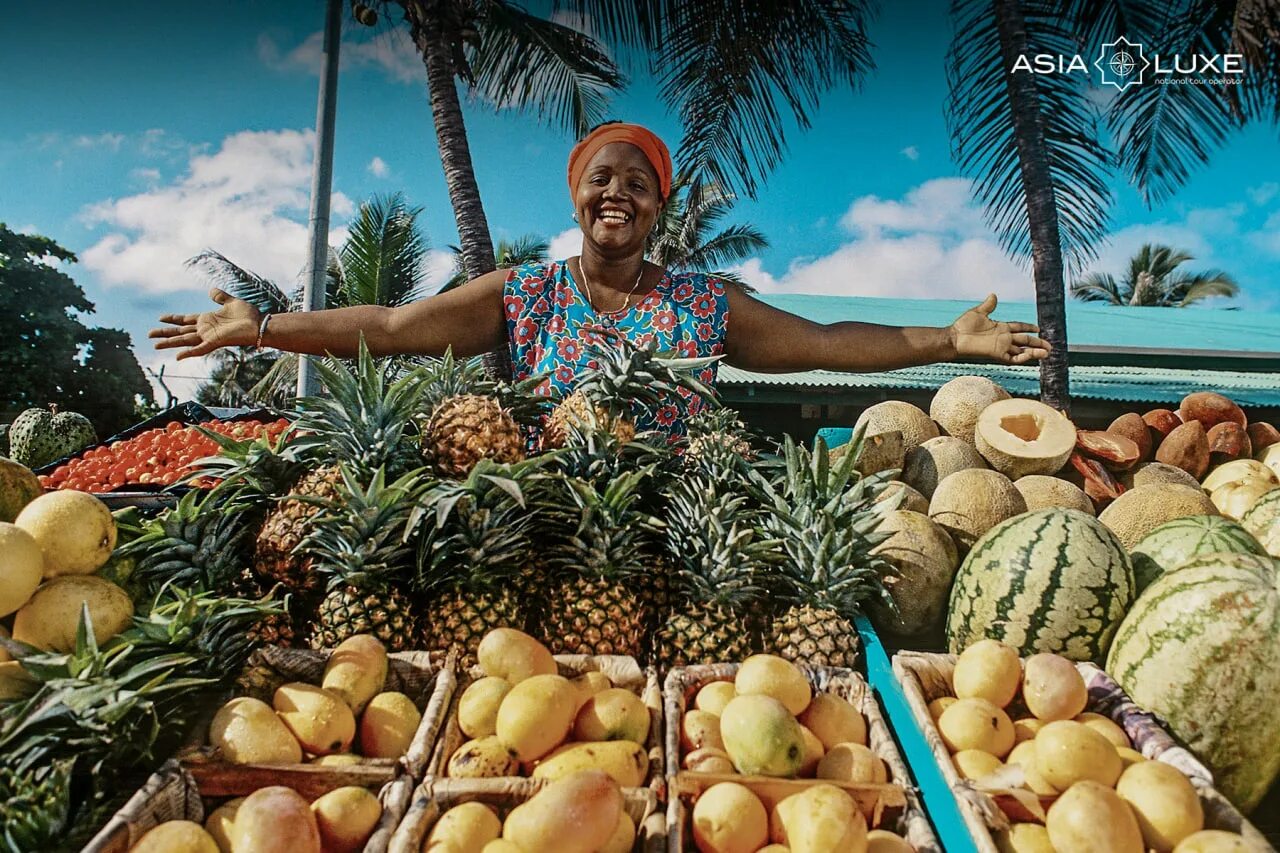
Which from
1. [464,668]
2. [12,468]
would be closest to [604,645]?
[464,668]

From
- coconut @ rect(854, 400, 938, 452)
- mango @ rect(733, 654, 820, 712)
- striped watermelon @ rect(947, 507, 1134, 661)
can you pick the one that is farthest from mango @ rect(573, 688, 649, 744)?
coconut @ rect(854, 400, 938, 452)

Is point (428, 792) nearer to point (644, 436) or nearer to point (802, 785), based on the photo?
point (802, 785)

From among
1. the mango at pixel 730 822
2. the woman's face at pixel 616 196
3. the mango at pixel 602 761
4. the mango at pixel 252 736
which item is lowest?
the mango at pixel 730 822

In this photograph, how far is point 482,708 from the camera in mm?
2014

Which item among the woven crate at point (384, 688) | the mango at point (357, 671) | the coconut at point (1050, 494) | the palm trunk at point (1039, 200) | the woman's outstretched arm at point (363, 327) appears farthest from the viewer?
the palm trunk at point (1039, 200)

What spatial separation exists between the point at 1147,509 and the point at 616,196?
301cm

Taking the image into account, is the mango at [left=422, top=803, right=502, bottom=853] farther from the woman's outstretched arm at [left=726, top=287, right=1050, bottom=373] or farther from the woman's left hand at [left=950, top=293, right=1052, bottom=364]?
the woman's left hand at [left=950, top=293, right=1052, bottom=364]

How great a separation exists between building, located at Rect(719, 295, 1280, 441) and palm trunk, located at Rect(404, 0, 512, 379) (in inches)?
169

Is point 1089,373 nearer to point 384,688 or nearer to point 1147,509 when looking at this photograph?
point 1147,509

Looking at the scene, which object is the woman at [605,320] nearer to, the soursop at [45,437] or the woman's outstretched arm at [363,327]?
the woman's outstretched arm at [363,327]

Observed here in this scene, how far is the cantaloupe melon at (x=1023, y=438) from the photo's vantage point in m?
4.56

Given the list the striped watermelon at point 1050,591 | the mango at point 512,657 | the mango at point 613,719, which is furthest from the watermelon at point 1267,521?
the mango at point 512,657

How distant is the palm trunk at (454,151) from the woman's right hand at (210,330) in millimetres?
5303

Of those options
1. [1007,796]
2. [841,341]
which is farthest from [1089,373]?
[1007,796]
